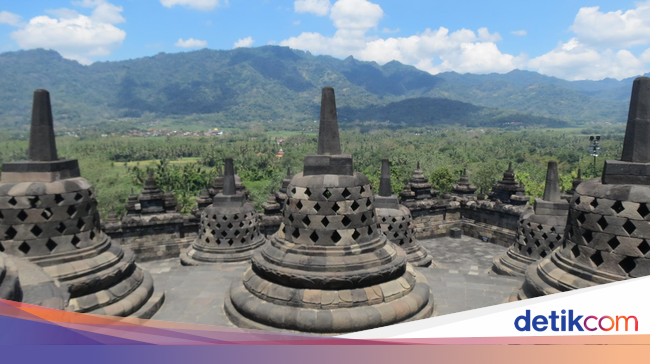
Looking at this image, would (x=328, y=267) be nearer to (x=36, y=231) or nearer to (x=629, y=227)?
(x=629, y=227)

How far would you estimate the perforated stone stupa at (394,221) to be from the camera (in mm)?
12664

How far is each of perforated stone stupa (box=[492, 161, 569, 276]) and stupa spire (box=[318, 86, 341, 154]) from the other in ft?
26.2

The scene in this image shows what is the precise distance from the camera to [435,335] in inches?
212

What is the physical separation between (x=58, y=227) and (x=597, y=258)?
8843 millimetres

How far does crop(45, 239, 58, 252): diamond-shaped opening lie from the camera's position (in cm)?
698

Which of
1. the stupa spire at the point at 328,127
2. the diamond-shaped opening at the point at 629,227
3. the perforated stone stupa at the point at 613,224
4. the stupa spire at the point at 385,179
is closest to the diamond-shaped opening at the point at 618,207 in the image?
the perforated stone stupa at the point at 613,224

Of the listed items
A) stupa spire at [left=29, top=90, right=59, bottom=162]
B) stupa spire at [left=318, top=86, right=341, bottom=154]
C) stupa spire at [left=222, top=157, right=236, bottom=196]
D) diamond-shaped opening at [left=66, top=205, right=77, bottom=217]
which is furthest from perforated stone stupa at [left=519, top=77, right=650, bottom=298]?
stupa spire at [left=222, top=157, right=236, bottom=196]

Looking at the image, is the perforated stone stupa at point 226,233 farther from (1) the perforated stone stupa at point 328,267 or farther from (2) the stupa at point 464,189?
(2) the stupa at point 464,189

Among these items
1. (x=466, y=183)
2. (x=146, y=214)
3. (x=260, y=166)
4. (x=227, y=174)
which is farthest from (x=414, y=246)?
(x=260, y=166)

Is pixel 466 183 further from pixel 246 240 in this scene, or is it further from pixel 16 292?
pixel 16 292

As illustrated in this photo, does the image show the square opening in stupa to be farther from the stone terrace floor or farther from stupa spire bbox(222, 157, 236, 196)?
stupa spire bbox(222, 157, 236, 196)

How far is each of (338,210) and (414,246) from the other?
682cm

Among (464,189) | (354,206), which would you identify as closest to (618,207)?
(354,206)

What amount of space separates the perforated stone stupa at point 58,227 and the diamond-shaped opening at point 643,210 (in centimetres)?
838
